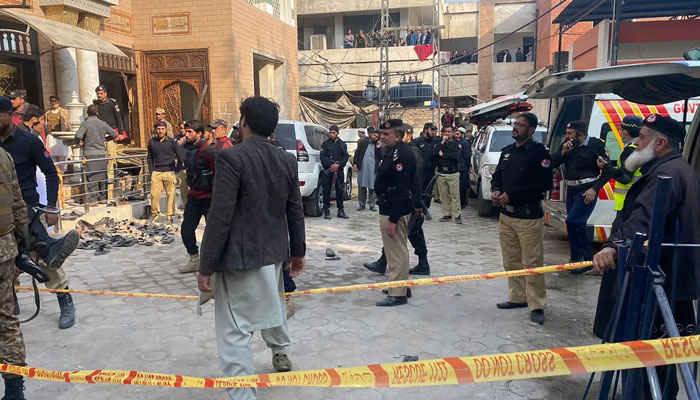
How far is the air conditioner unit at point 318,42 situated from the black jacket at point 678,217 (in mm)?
26569

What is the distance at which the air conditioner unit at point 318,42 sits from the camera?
2804cm

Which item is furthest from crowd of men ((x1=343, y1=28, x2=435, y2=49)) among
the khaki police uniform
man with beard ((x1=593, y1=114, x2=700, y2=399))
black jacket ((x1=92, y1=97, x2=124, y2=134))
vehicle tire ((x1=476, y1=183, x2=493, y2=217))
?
the khaki police uniform

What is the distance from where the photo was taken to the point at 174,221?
9.76m

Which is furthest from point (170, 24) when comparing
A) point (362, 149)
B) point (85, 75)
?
point (362, 149)

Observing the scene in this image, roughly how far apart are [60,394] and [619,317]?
11.0ft

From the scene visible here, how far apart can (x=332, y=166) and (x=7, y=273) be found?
7420mm

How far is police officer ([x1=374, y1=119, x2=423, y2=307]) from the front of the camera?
199 inches

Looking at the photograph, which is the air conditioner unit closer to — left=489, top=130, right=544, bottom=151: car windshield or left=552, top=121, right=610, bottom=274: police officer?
left=489, top=130, right=544, bottom=151: car windshield

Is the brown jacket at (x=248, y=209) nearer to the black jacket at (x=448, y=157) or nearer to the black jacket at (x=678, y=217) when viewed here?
the black jacket at (x=678, y=217)

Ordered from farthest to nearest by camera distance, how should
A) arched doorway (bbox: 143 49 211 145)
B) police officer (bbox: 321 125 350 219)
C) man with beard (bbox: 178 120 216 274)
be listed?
arched doorway (bbox: 143 49 211 145), police officer (bbox: 321 125 350 219), man with beard (bbox: 178 120 216 274)

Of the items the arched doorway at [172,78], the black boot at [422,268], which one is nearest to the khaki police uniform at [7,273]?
the black boot at [422,268]

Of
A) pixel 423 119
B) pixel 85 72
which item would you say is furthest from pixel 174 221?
pixel 423 119

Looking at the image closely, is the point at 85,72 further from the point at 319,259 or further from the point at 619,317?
the point at 619,317

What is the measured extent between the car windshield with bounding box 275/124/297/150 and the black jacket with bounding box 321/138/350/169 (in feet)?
2.86
